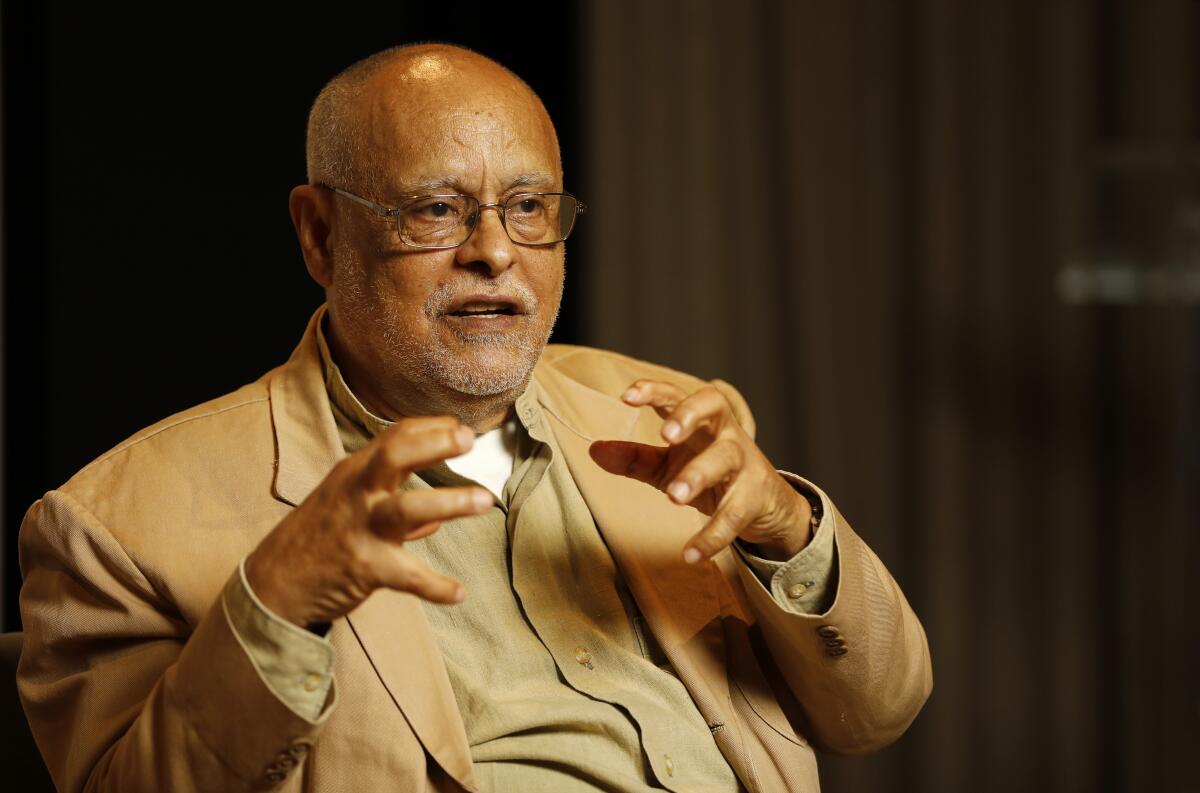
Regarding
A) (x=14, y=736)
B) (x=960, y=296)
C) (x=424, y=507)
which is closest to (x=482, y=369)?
(x=424, y=507)

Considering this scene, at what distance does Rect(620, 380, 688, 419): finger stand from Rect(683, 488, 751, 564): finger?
0.12m

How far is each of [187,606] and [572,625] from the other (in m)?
0.46

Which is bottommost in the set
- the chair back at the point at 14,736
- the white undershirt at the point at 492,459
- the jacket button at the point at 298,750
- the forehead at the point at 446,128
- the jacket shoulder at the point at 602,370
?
the chair back at the point at 14,736

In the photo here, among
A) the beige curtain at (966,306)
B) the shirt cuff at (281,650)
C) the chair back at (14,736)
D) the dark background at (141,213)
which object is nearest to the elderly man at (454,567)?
the shirt cuff at (281,650)

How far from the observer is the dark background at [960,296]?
3320mm

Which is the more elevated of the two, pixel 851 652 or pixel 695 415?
Answer: pixel 695 415

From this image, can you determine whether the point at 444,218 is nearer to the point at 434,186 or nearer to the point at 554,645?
the point at 434,186

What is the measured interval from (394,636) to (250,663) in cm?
27

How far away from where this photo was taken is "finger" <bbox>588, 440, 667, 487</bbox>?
4.88 ft

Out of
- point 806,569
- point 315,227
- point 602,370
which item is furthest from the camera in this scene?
point 602,370

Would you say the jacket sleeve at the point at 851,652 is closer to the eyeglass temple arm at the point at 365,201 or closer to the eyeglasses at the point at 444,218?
the eyeglasses at the point at 444,218

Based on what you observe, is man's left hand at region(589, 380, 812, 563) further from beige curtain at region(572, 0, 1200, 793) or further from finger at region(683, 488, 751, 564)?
beige curtain at region(572, 0, 1200, 793)

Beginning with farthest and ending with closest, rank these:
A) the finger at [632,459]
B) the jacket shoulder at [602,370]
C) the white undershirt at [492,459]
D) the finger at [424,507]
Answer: the jacket shoulder at [602,370] → the white undershirt at [492,459] → the finger at [632,459] → the finger at [424,507]

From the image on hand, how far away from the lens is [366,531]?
3.80 ft
